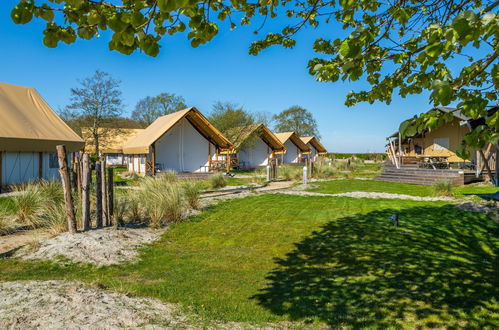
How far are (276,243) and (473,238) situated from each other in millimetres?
4284

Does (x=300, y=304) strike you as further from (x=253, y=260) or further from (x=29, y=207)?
(x=29, y=207)

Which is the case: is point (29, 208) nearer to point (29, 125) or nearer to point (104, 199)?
point (104, 199)

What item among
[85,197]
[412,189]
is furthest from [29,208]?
[412,189]

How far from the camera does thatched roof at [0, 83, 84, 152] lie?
1545 cm

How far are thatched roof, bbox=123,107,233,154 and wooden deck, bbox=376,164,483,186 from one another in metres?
12.4

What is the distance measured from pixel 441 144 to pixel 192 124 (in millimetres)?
22232

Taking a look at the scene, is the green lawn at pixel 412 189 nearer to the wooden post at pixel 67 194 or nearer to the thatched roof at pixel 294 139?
the wooden post at pixel 67 194

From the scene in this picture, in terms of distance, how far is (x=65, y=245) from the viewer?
5957 mm

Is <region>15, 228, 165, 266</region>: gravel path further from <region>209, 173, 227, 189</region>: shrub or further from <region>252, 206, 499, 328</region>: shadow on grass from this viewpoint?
<region>209, 173, 227, 189</region>: shrub

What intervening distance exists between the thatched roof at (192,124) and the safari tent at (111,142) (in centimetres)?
1364

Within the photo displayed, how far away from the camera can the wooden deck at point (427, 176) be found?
59.1 ft

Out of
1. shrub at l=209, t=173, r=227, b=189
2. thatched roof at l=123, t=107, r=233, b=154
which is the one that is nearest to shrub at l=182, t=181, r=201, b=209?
shrub at l=209, t=173, r=227, b=189

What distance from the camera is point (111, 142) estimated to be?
41.2 meters

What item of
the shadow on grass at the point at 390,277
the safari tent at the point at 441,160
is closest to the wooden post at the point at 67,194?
the shadow on grass at the point at 390,277
